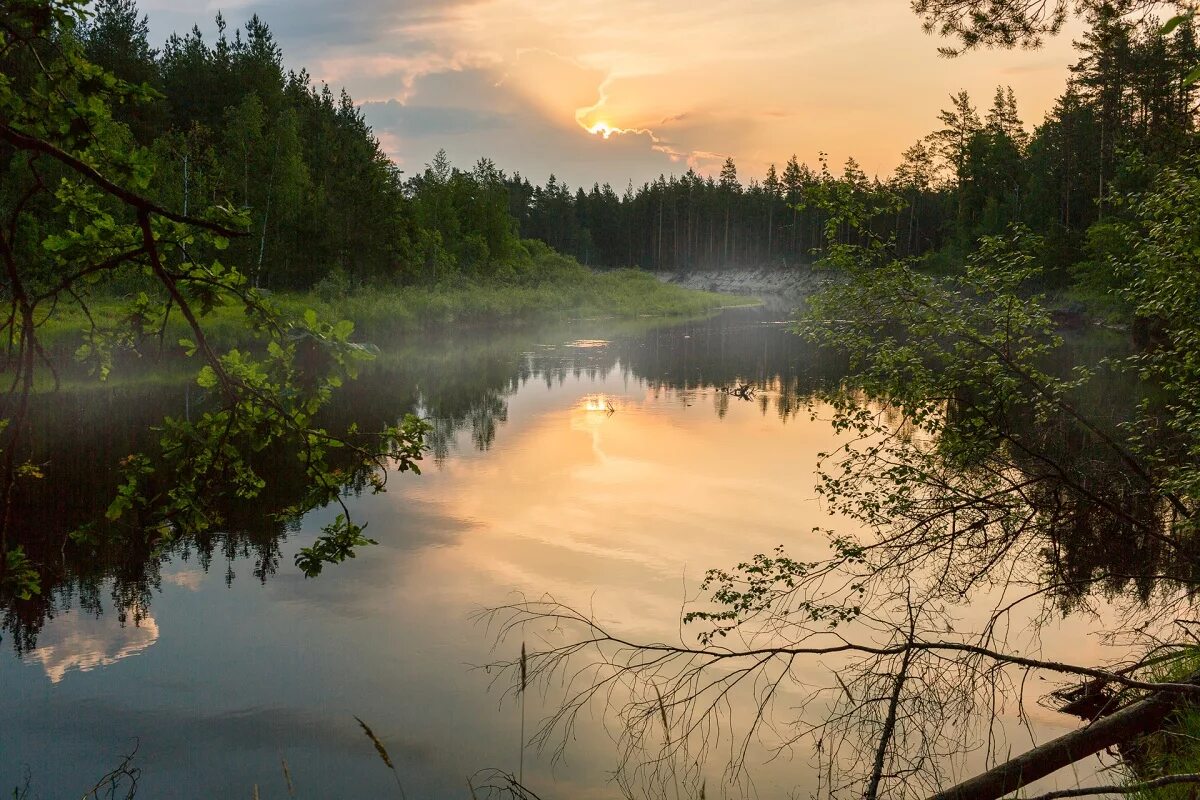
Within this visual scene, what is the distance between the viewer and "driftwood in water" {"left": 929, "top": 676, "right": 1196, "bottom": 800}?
5.76 meters

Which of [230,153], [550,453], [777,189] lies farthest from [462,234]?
[777,189]

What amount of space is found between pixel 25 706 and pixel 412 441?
6108 mm

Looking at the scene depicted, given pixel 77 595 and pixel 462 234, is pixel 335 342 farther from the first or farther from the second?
pixel 462 234

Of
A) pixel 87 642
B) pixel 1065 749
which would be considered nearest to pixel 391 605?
pixel 87 642

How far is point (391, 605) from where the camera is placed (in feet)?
37.9

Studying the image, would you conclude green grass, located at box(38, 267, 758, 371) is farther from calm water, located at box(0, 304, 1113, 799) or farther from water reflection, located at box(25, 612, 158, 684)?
water reflection, located at box(25, 612, 158, 684)

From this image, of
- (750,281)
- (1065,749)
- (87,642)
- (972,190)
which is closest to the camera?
(1065,749)

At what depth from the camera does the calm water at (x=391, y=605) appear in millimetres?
7949

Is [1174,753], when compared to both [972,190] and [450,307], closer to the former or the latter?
[450,307]

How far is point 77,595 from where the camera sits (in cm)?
1150

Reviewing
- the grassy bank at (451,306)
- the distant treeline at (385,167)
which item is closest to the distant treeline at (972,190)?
the distant treeline at (385,167)

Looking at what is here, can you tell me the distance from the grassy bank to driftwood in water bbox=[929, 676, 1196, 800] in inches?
627

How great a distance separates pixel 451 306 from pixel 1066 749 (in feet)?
152

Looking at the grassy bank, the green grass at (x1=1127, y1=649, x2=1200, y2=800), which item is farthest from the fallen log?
the grassy bank
